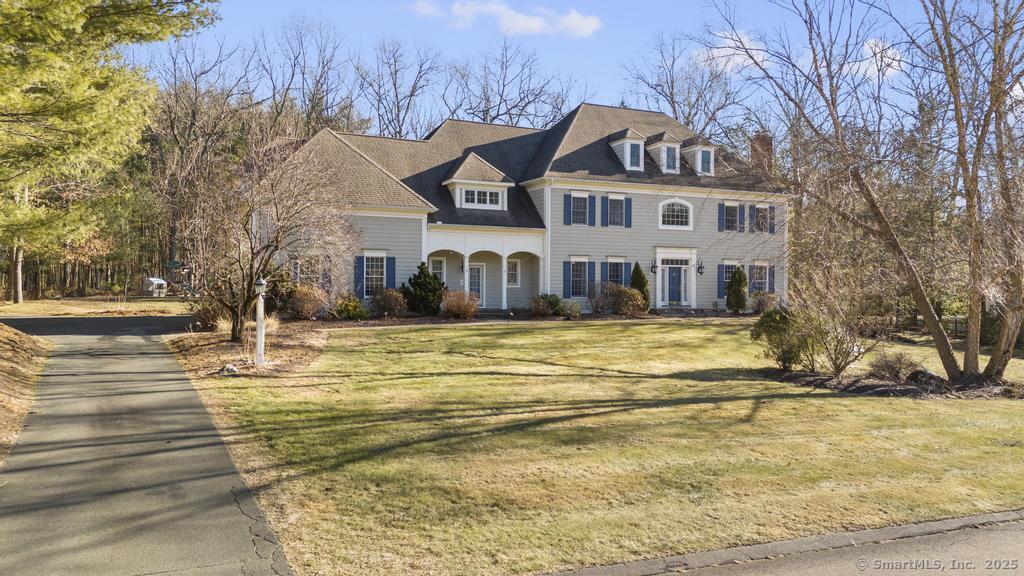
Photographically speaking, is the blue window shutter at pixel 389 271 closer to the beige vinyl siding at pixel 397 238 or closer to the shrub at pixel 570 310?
the beige vinyl siding at pixel 397 238

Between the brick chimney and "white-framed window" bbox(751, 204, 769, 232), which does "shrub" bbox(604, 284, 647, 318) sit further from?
the brick chimney

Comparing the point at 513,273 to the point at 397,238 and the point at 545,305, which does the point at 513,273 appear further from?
the point at 397,238

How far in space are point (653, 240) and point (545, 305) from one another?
246 inches

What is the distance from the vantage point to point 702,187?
28.8 meters

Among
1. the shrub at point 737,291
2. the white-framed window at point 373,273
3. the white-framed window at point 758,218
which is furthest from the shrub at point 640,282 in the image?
the white-framed window at point 373,273

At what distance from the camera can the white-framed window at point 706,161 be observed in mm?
29156

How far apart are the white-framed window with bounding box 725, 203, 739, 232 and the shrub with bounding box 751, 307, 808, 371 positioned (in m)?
16.8

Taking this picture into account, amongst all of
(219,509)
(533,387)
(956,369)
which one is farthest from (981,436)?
(219,509)

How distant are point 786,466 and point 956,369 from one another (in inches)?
334

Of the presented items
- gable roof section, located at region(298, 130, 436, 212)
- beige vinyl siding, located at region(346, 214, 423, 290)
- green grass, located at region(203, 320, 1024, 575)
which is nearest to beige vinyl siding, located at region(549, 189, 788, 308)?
beige vinyl siding, located at region(346, 214, 423, 290)

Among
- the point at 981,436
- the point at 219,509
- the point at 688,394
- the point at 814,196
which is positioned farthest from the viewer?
the point at 814,196

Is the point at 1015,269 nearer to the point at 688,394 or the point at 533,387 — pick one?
the point at 688,394

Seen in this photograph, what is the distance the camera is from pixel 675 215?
29.1 m

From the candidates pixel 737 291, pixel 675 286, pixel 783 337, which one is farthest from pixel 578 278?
pixel 783 337
